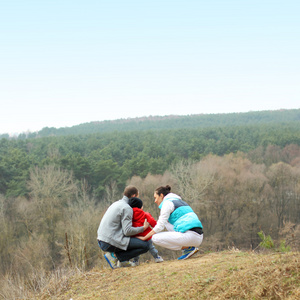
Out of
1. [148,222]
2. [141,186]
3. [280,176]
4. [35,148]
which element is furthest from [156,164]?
[148,222]

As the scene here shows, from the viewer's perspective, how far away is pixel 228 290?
3.83 metres

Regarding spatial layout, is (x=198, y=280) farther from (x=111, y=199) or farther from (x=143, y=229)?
(x=111, y=199)

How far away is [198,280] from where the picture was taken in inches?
169

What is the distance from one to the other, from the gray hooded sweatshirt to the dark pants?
0.11m

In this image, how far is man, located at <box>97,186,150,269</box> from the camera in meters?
5.81

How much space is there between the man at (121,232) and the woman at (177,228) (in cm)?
19

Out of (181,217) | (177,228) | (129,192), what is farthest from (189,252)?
(129,192)

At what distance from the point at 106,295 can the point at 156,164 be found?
4099 cm

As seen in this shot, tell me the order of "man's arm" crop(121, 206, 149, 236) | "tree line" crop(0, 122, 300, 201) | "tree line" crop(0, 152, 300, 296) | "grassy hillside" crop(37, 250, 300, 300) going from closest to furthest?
1. "grassy hillside" crop(37, 250, 300, 300)
2. "man's arm" crop(121, 206, 149, 236)
3. "tree line" crop(0, 152, 300, 296)
4. "tree line" crop(0, 122, 300, 201)

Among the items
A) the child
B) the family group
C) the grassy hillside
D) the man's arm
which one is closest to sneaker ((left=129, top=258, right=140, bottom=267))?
the family group

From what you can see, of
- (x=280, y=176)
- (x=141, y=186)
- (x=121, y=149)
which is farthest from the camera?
(x=121, y=149)

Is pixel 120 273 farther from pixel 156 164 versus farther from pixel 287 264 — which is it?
pixel 156 164

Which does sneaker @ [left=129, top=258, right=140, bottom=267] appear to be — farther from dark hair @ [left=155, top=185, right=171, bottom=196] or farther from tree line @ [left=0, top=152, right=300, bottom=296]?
tree line @ [left=0, top=152, right=300, bottom=296]

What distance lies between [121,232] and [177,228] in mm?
967
